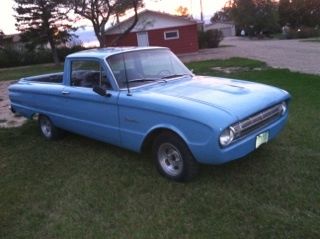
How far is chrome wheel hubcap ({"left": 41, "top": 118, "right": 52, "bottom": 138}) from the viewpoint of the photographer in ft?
22.4

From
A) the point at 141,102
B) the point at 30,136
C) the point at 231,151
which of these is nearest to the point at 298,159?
the point at 231,151

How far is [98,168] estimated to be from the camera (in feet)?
17.3

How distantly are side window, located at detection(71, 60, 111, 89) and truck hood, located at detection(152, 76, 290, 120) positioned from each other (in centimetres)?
91

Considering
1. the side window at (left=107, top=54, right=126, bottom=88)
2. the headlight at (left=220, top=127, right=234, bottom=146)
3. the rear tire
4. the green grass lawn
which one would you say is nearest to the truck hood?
the headlight at (left=220, top=127, right=234, bottom=146)

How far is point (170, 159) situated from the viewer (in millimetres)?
4652

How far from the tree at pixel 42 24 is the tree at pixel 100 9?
3.87 m

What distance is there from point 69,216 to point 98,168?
1.26 meters

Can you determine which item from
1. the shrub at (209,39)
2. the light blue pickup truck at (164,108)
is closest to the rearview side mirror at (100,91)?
the light blue pickup truck at (164,108)

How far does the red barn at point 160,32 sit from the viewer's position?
102ft

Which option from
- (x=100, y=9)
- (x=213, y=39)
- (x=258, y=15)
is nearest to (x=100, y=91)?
(x=100, y=9)

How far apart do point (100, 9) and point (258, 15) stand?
39184 millimetres

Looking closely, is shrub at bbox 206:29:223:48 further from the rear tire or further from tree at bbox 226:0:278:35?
the rear tire

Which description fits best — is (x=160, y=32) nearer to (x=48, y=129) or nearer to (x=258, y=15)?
(x=48, y=129)

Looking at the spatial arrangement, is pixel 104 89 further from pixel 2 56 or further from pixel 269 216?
pixel 2 56
